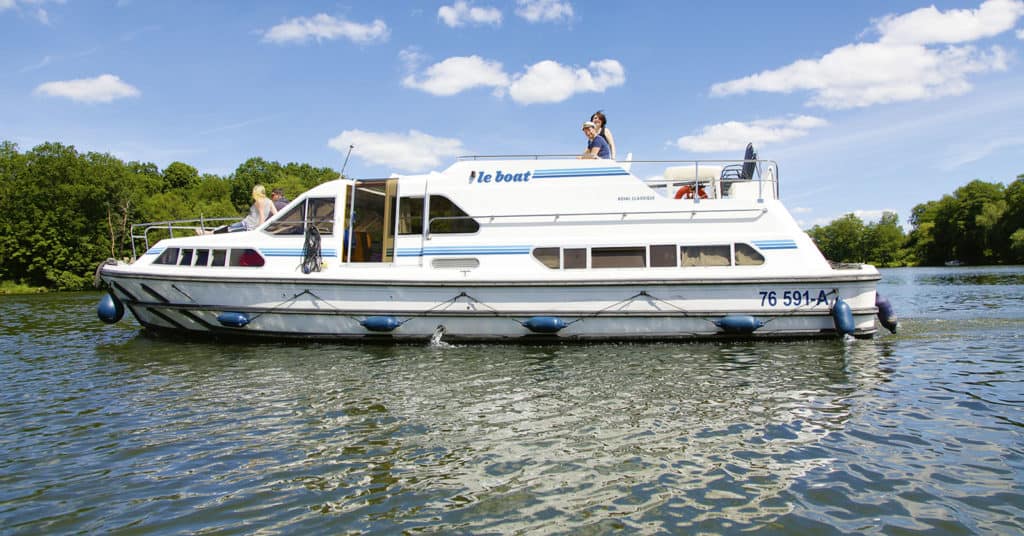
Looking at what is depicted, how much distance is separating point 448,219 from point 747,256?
205 inches

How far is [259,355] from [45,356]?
427 cm

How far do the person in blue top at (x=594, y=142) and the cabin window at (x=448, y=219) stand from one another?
2.48m

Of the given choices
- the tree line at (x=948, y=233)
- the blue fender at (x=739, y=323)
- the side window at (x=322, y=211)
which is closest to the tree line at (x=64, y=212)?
the side window at (x=322, y=211)

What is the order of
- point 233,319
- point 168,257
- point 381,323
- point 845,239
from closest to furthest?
1. point 381,323
2. point 233,319
3. point 168,257
4. point 845,239

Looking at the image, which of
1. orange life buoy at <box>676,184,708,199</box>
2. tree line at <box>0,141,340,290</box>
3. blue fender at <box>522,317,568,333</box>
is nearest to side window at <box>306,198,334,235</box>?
blue fender at <box>522,317,568,333</box>

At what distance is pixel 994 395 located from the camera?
6883 mm

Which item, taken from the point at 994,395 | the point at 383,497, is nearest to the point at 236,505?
the point at 383,497

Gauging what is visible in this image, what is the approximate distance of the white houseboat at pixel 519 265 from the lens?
10.0 meters

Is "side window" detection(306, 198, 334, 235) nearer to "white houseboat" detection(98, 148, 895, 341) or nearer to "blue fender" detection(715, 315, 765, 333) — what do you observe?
"white houseboat" detection(98, 148, 895, 341)

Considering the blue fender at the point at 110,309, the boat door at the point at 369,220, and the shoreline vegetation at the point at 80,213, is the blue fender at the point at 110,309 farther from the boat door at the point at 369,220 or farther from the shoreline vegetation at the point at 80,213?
the shoreline vegetation at the point at 80,213

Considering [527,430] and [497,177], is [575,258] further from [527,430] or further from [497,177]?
[527,430]

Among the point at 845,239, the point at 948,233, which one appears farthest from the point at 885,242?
the point at 948,233

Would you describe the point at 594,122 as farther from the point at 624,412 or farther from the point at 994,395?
the point at 994,395

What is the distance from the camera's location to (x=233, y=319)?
10.7m
